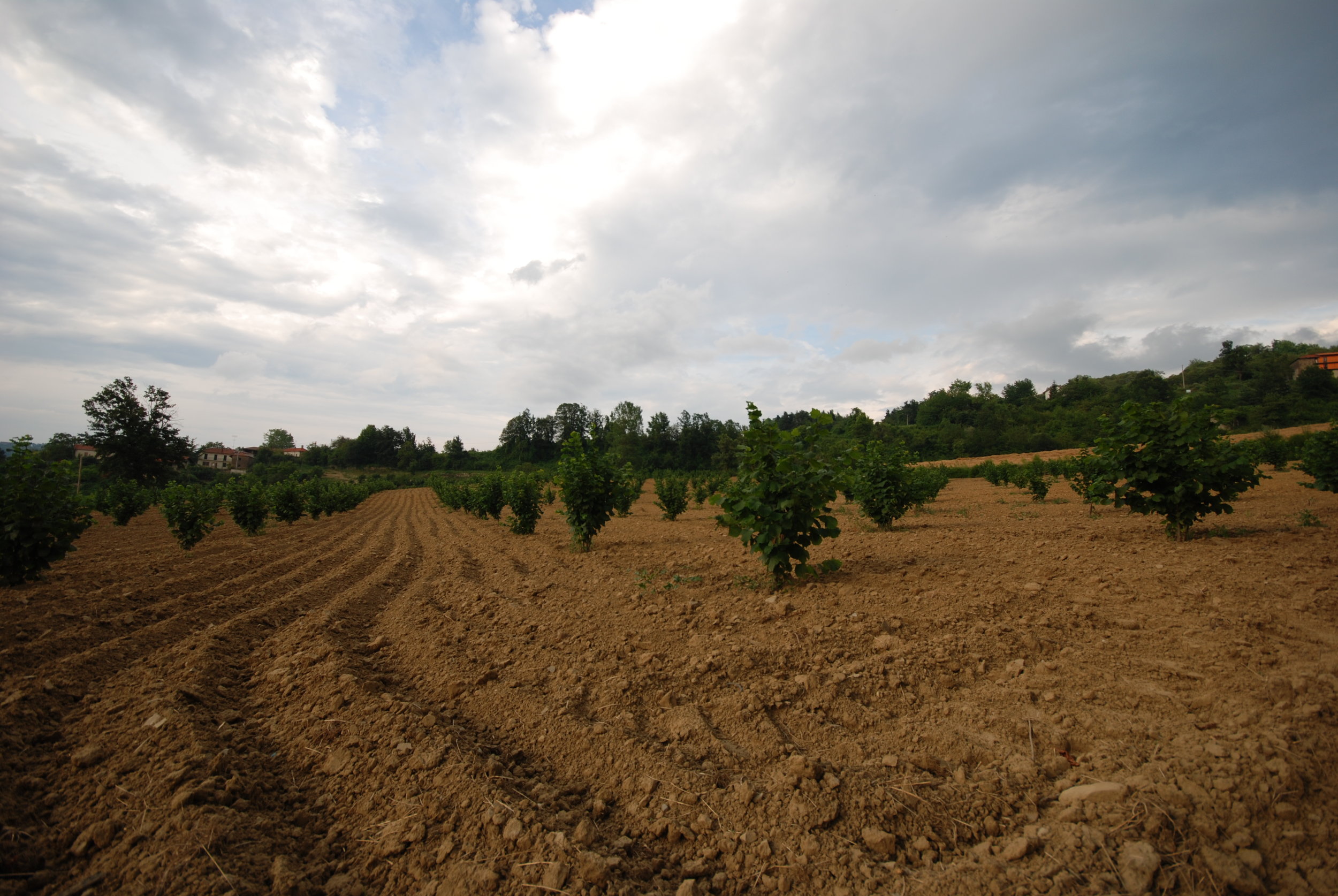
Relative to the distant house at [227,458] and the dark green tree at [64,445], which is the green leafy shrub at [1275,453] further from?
the distant house at [227,458]

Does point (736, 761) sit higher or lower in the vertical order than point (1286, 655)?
lower

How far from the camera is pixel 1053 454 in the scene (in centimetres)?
4338

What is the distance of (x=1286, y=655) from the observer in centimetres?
340

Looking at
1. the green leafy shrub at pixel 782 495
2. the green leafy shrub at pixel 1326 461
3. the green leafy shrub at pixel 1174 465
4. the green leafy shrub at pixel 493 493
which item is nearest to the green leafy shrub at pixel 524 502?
the green leafy shrub at pixel 493 493

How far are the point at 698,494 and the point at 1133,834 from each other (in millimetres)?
25248

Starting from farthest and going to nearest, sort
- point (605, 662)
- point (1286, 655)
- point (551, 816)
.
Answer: point (605, 662) < point (1286, 655) < point (551, 816)

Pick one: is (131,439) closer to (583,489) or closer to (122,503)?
(122,503)

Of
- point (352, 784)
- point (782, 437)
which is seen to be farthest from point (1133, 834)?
point (782, 437)

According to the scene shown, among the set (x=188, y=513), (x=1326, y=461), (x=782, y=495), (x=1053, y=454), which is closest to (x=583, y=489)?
(x=782, y=495)

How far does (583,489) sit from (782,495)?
19.7 ft

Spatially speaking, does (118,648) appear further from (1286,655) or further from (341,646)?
(1286,655)

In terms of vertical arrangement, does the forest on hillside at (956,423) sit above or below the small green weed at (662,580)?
above

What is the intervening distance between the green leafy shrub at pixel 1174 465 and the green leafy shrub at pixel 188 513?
18.7 meters

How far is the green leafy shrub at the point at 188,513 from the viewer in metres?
12.8
